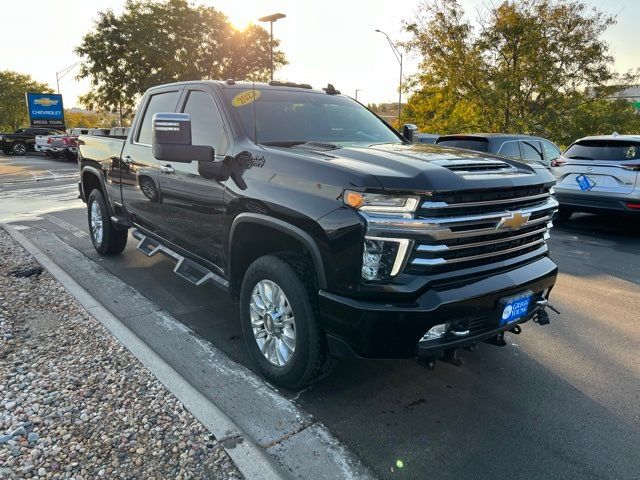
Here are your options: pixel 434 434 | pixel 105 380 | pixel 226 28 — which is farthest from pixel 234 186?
pixel 226 28

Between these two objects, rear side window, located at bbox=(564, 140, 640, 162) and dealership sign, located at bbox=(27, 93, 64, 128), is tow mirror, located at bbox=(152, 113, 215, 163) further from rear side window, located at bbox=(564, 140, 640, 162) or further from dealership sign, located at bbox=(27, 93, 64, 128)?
dealership sign, located at bbox=(27, 93, 64, 128)

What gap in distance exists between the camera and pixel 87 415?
2695mm

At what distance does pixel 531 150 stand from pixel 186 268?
7.36 metres

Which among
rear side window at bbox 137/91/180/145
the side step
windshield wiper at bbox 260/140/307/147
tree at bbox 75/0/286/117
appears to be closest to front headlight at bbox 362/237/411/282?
windshield wiper at bbox 260/140/307/147

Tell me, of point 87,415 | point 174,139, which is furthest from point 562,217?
point 87,415

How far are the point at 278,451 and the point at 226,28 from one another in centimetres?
3228

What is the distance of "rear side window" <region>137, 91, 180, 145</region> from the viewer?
451 centimetres

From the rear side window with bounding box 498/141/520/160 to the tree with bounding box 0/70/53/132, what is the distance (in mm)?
58291

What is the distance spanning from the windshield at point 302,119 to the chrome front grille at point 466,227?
1.34 meters

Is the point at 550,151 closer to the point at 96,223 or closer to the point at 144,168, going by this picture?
the point at 144,168

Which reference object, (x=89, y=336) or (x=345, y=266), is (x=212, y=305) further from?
(x=345, y=266)

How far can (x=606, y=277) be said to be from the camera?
19.0ft

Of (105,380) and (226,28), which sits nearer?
(105,380)

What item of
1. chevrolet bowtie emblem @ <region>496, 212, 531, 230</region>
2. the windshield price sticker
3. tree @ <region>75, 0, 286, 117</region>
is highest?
tree @ <region>75, 0, 286, 117</region>
